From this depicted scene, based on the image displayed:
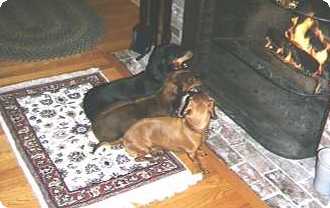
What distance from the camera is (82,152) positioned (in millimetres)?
2191

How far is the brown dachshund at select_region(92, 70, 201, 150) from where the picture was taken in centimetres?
211

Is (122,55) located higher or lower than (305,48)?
lower

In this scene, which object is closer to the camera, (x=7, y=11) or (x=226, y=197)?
(x=226, y=197)

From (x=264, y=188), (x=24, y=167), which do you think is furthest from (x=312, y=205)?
(x=24, y=167)

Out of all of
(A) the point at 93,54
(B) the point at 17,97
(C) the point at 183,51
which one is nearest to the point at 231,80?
(C) the point at 183,51

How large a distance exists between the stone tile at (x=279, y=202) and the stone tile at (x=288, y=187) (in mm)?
29

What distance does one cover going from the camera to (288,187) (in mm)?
2068

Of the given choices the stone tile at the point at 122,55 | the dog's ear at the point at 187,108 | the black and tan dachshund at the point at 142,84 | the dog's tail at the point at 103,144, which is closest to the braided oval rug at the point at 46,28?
the stone tile at the point at 122,55

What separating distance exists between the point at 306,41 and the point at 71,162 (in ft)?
4.01

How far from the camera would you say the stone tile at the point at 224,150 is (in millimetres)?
2219

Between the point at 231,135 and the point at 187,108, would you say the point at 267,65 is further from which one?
the point at 187,108

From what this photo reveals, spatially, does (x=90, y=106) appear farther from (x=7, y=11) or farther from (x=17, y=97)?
(x=7, y=11)

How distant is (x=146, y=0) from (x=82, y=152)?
1.14m

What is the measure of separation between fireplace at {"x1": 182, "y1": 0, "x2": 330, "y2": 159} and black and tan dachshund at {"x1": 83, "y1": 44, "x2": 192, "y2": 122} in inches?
14.3
